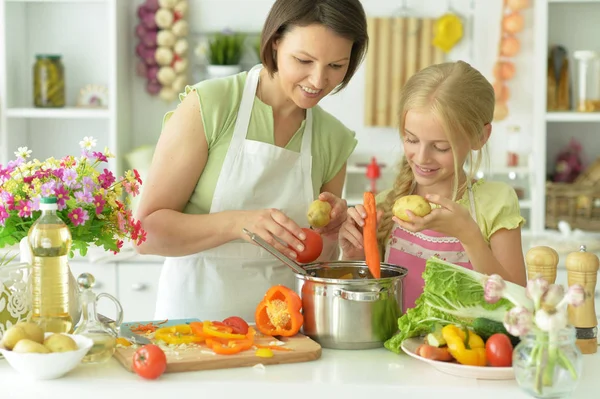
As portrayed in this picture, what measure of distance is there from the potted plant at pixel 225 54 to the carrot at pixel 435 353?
2.42 meters

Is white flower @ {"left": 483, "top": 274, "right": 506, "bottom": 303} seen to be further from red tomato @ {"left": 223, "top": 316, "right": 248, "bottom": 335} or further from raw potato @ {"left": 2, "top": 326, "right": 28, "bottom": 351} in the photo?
raw potato @ {"left": 2, "top": 326, "right": 28, "bottom": 351}

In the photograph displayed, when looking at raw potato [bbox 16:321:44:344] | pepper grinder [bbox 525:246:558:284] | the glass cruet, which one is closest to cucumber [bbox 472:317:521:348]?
pepper grinder [bbox 525:246:558:284]

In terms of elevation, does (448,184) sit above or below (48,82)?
below

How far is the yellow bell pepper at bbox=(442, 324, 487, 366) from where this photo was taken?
4.70ft

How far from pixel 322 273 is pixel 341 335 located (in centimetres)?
20

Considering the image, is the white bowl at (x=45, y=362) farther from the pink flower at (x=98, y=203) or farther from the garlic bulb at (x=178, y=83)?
the garlic bulb at (x=178, y=83)

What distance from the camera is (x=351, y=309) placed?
1.57 metres

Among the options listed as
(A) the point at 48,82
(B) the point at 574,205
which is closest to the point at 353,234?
(B) the point at 574,205

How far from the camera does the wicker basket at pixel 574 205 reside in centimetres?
352

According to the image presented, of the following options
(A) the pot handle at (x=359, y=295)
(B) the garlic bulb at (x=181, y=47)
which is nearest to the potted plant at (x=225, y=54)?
(B) the garlic bulb at (x=181, y=47)

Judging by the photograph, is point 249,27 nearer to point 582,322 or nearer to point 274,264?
point 274,264

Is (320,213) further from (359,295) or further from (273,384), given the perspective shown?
(273,384)

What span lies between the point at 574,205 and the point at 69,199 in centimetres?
256

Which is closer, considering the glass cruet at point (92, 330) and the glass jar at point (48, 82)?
the glass cruet at point (92, 330)
